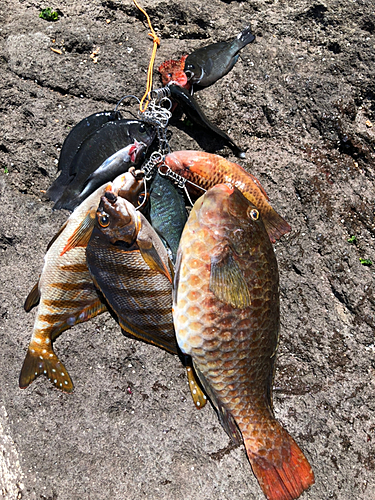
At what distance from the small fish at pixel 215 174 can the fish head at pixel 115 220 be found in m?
0.69

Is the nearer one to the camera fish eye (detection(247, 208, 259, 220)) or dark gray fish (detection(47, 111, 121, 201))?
fish eye (detection(247, 208, 259, 220))

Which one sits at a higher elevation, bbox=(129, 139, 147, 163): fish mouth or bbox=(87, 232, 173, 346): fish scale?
bbox=(129, 139, 147, 163): fish mouth

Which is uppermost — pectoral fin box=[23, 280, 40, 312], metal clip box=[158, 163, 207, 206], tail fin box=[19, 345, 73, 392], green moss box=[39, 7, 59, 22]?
green moss box=[39, 7, 59, 22]

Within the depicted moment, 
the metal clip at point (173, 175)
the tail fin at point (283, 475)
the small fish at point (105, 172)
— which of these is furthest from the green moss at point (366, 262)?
the small fish at point (105, 172)

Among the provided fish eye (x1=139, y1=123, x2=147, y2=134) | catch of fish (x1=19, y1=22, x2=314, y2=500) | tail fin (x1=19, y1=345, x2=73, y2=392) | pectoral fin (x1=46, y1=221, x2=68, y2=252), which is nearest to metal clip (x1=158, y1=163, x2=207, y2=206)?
catch of fish (x1=19, y1=22, x2=314, y2=500)

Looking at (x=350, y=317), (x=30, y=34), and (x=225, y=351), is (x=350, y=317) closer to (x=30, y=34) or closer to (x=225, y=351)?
(x=225, y=351)

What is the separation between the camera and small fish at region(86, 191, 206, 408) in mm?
3020

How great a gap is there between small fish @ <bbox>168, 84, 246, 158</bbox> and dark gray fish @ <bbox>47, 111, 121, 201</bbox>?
2.05ft

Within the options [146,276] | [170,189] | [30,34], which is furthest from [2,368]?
[30,34]

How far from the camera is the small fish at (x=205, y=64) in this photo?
146 inches

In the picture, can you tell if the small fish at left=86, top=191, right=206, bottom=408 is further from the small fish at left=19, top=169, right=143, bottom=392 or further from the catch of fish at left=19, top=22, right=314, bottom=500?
the small fish at left=19, top=169, right=143, bottom=392

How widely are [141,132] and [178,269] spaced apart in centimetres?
143

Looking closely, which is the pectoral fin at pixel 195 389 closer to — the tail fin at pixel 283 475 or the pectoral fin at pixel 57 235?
the tail fin at pixel 283 475

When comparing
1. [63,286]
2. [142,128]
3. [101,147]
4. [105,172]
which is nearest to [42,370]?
[63,286]
